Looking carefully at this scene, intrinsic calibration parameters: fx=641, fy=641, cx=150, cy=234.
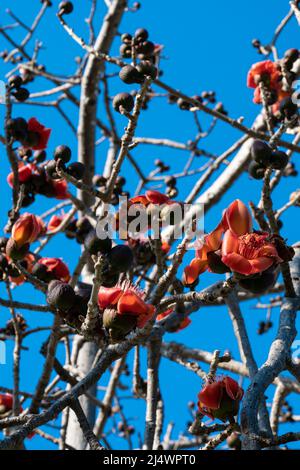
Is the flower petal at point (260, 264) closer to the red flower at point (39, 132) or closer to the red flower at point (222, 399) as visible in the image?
the red flower at point (222, 399)

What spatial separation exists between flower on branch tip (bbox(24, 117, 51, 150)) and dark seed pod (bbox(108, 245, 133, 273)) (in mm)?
1238

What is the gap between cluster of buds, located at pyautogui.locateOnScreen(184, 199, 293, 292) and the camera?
1.45m

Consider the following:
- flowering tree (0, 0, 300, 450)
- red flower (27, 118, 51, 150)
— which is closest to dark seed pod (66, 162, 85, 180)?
flowering tree (0, 0, 300, 450)

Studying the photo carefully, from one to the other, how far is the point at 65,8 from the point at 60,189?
2.51 ft

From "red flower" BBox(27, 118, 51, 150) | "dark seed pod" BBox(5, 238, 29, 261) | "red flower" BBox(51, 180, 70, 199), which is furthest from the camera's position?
"red flower" BBox(51, 180, 70, 199)

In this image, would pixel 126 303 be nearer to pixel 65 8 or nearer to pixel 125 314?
pixel 125 314

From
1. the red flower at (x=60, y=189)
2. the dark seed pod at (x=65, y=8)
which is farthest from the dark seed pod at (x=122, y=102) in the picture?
the dark seed pod at (x=65, y=8)

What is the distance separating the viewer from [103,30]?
3.63m

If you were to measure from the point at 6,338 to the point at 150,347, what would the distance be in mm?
838

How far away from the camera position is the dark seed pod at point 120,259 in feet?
4.69

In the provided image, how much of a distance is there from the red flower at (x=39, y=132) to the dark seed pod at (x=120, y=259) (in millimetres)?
1281

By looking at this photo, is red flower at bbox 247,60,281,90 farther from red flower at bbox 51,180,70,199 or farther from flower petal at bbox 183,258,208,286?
flower petal at bbox 183,258,208,286
